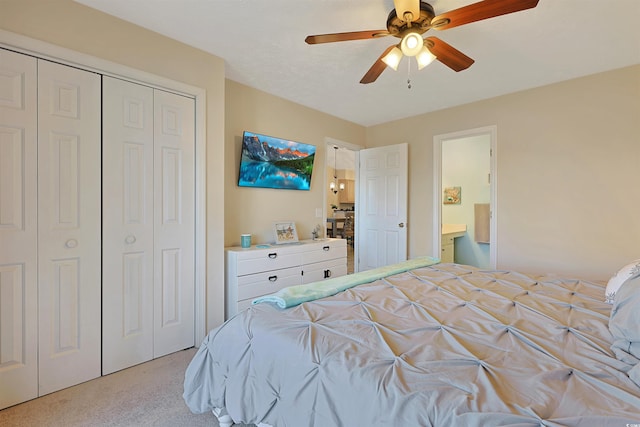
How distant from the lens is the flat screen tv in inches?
127

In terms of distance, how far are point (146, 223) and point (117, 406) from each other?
1193 mm

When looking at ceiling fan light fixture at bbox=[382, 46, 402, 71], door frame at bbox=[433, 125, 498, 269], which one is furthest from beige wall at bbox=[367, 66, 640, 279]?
ceiling fan light fixture at bbox=[382, 46, 402, 71]

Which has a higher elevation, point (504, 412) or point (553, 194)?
point (553, 194)

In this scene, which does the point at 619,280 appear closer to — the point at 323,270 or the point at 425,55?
the point at 425,55

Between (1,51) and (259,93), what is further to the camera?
(259,93)

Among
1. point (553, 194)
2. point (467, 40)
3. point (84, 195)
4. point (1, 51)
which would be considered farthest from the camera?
point (553, 194)

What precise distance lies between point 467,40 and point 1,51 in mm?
3106

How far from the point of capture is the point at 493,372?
938mm

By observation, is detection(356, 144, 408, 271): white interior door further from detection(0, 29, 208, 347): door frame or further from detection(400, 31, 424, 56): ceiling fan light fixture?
detection(0, 29, 208, 347): door frame

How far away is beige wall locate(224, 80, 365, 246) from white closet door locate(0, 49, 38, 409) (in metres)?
1.54

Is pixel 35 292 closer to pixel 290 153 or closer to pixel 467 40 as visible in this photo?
pixel 290 153

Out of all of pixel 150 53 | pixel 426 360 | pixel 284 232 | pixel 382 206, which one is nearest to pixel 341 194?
pixel 382 206

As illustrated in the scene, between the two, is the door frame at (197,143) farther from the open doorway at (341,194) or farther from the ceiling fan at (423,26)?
the open doorway at (341,194)

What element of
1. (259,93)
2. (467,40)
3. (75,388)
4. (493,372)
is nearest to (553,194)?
(467,40)
